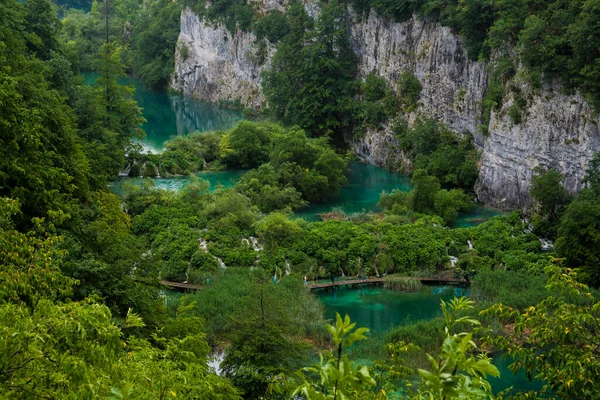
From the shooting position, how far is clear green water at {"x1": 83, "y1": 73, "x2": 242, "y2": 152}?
171 feet

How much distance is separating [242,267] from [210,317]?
4.74m

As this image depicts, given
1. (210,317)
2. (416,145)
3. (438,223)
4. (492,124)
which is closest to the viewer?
(210,317)

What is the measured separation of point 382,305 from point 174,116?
4184 cm

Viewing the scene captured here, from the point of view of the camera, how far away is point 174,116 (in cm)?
6031

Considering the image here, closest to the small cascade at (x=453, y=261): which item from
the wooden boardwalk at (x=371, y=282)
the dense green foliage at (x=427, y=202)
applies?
the wooden boardwalk at (x=371, y=282)

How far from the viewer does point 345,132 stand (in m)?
46.7

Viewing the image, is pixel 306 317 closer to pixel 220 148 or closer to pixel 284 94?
pixel 220 148

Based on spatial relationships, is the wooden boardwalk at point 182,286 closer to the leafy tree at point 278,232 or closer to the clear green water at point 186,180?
the leafy tree at point 278,232

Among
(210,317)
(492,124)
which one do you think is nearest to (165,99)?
(492,124)

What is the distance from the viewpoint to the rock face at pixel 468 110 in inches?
1129

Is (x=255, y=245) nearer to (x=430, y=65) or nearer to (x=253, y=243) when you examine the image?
(x=253, y=243)

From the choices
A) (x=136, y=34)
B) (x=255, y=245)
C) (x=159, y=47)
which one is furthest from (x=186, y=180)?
(x=136, y=34)

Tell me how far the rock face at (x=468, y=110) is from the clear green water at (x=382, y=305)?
9.39 metres

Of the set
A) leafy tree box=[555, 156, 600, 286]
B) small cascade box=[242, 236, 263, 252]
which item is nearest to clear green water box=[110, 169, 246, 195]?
small cascade box=[242, 236, 263, 252]
